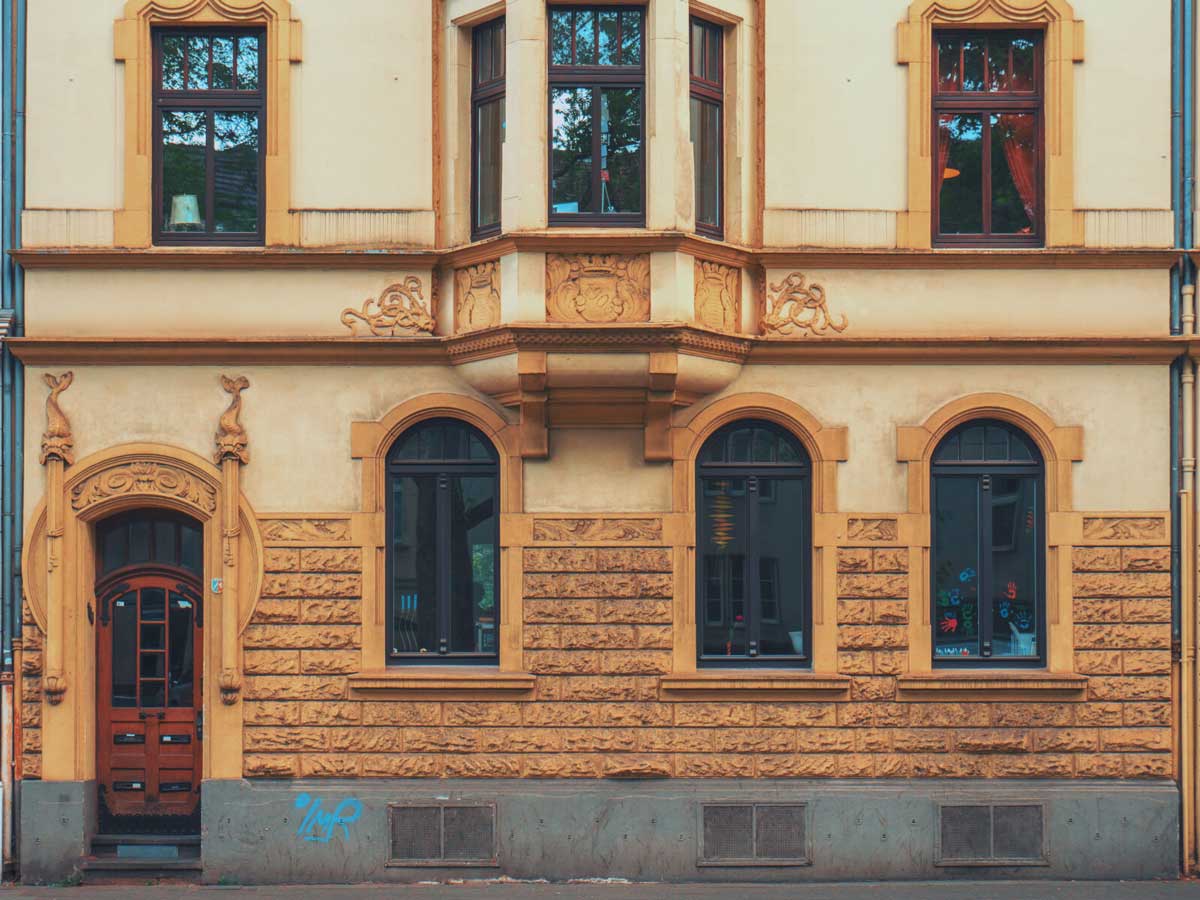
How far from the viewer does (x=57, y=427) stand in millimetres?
14984

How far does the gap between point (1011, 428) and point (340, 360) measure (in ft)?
20.4

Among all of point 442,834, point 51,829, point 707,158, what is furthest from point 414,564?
point 707,158

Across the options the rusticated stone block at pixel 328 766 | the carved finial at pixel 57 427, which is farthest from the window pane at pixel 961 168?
the carved finial at pixel 57 427

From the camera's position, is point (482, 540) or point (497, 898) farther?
point (482, 540)

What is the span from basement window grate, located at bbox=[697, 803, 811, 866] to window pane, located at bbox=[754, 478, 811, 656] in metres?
1.62

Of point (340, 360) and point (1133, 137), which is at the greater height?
point (1133, 137)

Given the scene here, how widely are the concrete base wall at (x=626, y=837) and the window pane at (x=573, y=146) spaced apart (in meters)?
5.37

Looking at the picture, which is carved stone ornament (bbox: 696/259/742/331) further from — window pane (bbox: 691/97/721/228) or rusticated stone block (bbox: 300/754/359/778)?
rusticated stone block (bbox: 300/754/359/778)

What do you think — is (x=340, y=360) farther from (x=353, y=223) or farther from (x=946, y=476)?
(x=946, y=476)

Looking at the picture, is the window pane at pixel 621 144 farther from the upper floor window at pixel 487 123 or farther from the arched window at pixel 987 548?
the arched window at pixel 987 548

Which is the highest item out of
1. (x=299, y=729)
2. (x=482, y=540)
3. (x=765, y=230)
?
(x=765, y=230)

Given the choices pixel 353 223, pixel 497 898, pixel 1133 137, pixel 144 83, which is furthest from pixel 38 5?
pixel 1133 137

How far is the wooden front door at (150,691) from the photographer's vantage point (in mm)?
15383

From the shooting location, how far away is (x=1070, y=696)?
49.3 ft
